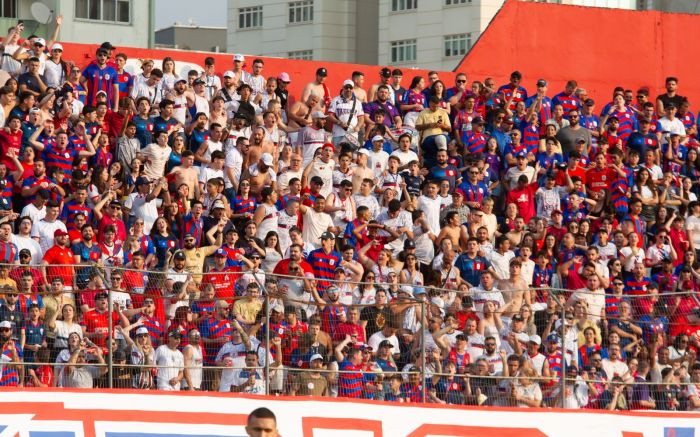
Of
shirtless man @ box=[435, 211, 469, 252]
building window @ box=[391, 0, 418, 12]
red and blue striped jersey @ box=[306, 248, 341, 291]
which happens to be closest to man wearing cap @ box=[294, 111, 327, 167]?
shirtless man @ box=[435, 211, 469, 252]

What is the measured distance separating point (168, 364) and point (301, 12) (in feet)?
225

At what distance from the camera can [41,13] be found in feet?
125

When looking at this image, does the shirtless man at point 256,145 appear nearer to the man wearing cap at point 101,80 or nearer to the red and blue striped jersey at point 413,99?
the man wearing cap at point 101,80

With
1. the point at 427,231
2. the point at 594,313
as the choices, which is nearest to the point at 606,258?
the point at 427,231

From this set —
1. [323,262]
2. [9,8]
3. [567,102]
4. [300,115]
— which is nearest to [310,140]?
[300,115]

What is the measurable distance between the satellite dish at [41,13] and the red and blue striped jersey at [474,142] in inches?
679

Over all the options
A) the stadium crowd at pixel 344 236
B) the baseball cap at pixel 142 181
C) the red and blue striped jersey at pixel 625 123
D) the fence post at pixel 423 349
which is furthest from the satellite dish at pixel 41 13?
the fence post at pixel 423 349

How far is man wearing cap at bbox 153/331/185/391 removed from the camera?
1380cm

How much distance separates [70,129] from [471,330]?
27.5 ft

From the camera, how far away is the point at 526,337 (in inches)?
590

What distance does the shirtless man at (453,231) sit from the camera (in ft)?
69.3

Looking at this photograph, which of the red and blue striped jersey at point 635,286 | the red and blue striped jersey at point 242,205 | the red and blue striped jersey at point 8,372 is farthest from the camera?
the red and blue striped jersey at point 635,286

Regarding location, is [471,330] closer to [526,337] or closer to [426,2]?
[526,337]

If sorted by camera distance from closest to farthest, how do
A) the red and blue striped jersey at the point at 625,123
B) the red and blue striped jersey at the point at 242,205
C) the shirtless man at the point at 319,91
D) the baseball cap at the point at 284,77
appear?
the red and blue striped jersey at the point at 242,205, the shirtless man at the point at 319,91, the baseball cap at the point at 284,77, the red and blue striped jersey at the point at 625,123
